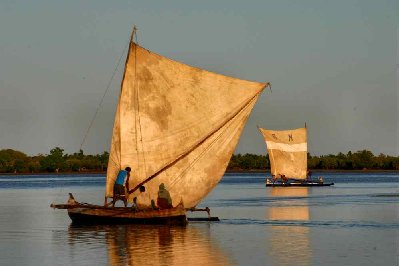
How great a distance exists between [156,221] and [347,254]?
13099mm

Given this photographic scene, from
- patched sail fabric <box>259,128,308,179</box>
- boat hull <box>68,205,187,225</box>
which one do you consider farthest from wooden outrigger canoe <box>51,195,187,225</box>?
patched sail fabric <box>259,128,308,179</box>

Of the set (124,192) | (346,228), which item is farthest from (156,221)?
(346,228)

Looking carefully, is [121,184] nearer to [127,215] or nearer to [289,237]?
[127,215]

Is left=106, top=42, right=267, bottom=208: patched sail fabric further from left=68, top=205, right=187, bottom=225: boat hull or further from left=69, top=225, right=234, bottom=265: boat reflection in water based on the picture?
left=69, top=225, right=234, bottom=265: boat reflection in water

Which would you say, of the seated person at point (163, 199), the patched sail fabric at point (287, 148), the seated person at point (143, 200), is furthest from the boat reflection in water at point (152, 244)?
the patched sail fabric at point (287, 148)

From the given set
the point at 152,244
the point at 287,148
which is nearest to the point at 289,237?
the point at 152,244

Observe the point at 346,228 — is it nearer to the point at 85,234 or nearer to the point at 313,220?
the point at 313,220

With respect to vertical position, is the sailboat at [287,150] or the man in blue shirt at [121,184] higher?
the sailboat at [287,150]

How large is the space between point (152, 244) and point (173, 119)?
9.87m

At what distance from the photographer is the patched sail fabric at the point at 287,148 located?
103688mm

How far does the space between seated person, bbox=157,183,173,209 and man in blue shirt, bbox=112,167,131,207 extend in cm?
160

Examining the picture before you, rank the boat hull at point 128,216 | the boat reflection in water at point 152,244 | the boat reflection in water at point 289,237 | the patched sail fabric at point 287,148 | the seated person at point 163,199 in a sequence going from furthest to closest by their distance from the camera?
the patched sail fabric at point 287,148
the boat hull at point 128,216
the seated person at point 163,199
the boat reflection in water at point 289,237
the boat reflection in water at point 152,244

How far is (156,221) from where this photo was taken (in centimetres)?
4266

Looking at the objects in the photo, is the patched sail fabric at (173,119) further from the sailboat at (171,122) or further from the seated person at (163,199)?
the seated person at (163,199)
